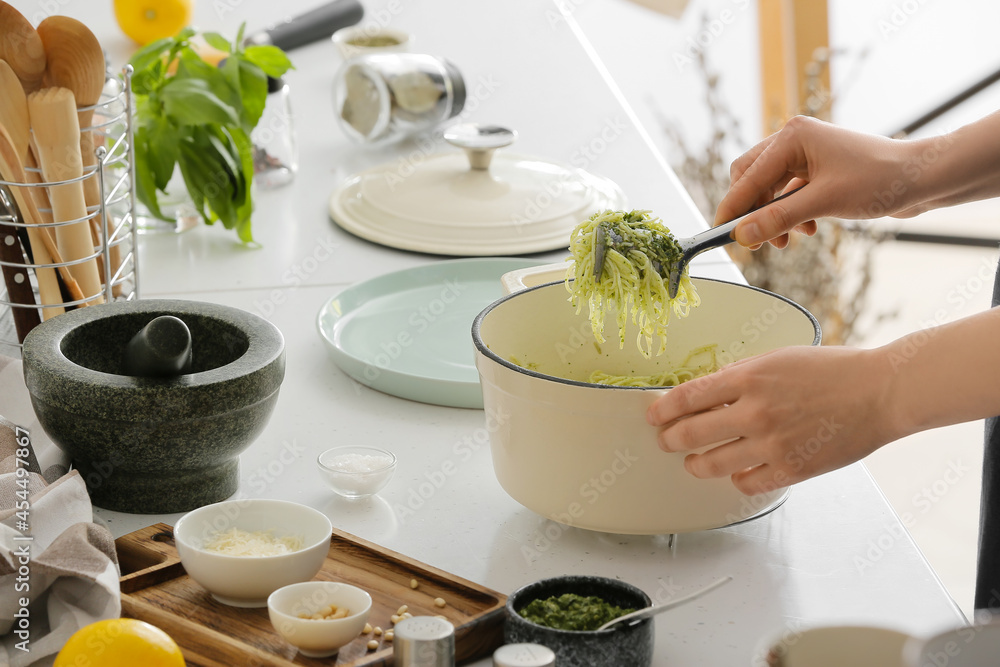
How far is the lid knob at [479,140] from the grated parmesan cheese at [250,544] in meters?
0.95

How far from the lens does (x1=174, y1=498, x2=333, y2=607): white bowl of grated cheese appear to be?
823 mm

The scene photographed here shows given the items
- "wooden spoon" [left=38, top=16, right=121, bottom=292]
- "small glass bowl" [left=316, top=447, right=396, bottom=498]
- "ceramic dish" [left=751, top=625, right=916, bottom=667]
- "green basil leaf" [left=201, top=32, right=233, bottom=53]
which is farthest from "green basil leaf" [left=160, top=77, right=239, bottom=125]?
"ceramic dish" [left=751, top=625, right=916, bottom=667]

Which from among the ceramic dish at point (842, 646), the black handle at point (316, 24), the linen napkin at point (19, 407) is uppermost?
the black handle at point (316, 24)

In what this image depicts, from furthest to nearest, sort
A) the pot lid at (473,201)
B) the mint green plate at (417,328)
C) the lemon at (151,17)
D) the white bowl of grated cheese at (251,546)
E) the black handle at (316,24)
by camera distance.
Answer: the black handle at (316,24), the lemon at (151,17), the pot lid at (473,201), the mint green plate at (417,328), the white bowl of grated cheese at (251,546)

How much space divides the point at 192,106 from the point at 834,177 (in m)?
0.99

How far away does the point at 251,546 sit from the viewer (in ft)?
2.85

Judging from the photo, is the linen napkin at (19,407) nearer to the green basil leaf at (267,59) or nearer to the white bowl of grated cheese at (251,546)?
the white bowl of grated cheese at (251,546)

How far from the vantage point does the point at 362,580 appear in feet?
2.94

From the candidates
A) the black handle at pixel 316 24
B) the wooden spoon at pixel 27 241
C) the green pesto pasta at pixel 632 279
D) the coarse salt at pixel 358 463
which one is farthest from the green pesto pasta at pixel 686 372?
the black handle at pixel 316 24

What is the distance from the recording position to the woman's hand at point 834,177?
104cm

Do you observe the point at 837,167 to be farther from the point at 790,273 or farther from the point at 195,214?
the point at 790,273

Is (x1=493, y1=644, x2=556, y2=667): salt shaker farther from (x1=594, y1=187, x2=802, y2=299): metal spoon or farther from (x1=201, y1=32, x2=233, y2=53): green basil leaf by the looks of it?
(x1=201, y1=32, x2=233, y2=53): green basil leaf

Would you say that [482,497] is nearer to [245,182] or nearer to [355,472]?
[355,472]

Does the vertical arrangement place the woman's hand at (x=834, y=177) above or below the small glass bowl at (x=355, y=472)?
above
